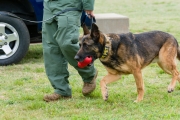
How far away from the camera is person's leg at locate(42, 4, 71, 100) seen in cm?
582

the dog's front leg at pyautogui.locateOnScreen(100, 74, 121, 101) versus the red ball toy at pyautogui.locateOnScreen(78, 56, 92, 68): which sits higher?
the red ball toy at pyautogui.locateOnScreen(78, 56, 92, 68)

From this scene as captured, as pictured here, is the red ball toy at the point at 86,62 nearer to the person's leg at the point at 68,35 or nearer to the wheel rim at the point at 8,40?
the person's leg at the point at 68,35

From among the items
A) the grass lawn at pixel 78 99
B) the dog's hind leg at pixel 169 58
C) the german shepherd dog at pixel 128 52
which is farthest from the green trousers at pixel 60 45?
the dog's hind leg at pixel 169 58

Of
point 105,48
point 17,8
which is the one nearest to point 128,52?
point 105,48

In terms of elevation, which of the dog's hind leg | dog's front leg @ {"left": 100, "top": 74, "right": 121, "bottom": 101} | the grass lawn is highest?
the dog's hind leg

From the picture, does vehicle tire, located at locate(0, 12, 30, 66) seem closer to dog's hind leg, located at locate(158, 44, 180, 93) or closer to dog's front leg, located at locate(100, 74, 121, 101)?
dog's front leg, located at locate(100, 74, 121, 101)

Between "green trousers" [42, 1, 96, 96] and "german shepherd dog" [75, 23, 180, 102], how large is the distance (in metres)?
0.19

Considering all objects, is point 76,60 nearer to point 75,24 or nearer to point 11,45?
point 75,24

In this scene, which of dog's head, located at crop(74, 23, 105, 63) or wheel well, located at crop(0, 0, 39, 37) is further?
wheel well, located at crop(0, 0, 39, 37)

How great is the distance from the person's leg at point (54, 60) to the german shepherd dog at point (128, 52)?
431mm

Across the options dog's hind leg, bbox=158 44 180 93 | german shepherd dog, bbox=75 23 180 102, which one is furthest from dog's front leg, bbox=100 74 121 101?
dog's hind leg, bbox=158 44 180 93

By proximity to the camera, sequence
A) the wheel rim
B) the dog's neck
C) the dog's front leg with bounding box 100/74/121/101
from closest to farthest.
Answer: the dog's neck, the dog's front leg with bounding box 100/74/121/101, the wheel rim

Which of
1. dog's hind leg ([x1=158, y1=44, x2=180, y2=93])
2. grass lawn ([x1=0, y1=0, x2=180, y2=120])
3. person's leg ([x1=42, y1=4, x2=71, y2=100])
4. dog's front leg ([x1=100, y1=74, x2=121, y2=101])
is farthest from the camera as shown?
dog's hind leg ([x1=158, y1=44, x2=180, y2=93])

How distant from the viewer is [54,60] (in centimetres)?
589
